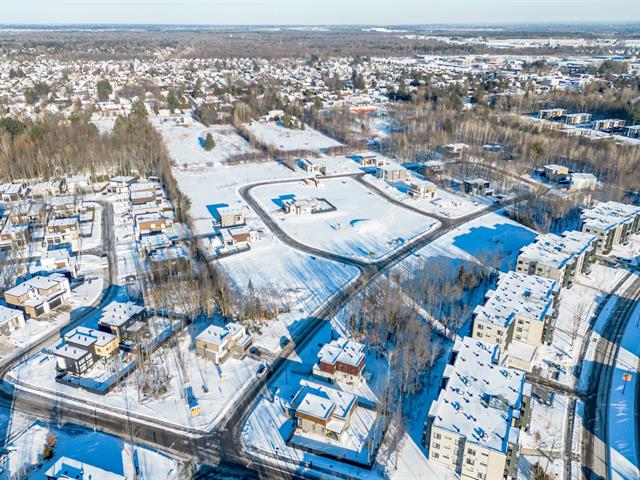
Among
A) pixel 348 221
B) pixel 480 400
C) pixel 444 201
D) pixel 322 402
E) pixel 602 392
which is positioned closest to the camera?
pixel 480 400

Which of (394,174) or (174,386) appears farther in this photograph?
(394,174)

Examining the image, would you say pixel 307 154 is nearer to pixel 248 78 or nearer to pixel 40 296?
pixel 40 296

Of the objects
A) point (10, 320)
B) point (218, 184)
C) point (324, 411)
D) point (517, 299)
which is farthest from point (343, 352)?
point (218, 184)

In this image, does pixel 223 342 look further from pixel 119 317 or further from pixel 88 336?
pixel 88 336

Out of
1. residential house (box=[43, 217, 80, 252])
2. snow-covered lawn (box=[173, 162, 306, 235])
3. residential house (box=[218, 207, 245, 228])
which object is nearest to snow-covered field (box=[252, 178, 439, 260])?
snow-covered lawn (box=[173, 162, 306, 235])

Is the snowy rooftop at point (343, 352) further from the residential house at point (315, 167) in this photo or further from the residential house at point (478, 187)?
the residential house at point (315, 167)

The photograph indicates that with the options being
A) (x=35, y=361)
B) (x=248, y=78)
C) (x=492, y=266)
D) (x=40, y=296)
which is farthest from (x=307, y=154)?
(x=248, y=78)
